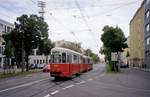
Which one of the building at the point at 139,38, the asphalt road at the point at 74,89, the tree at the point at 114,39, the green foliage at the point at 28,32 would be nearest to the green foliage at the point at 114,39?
the tree at the point at 114,39

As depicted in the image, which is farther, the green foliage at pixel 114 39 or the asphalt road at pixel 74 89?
the green foliage at pixel 114 39

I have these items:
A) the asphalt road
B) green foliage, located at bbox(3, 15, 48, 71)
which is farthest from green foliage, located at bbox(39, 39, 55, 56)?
the asphalt road

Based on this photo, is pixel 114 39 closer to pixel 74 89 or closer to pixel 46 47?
pixel 46 47

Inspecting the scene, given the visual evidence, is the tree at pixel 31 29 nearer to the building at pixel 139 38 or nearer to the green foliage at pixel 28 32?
the green foliage at pixel 28 32

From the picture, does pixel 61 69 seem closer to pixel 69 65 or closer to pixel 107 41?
pixel 69 65

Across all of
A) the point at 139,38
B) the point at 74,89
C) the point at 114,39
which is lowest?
the point at 74,89

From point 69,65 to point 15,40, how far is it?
15961mm

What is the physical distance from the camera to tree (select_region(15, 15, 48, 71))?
29359 mm

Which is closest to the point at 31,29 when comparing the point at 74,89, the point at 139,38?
the point at 74,89

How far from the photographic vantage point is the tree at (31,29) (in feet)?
96.3

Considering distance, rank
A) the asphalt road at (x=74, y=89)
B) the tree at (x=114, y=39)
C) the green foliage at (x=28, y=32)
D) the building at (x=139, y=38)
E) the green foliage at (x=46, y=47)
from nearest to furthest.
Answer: the asphalt road at (x=74, y=89), the green foliage at (x=28, y=32), the tree at (x=114, y=39), the green foliage at (x=46, y=47), the building at (x=139, y=38)

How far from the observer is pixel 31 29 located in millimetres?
29375

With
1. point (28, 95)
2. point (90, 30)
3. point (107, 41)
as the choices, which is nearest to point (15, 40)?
point (90, 30)

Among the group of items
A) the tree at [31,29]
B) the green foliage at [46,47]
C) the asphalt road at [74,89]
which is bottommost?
the asphalt road at [74,89]
